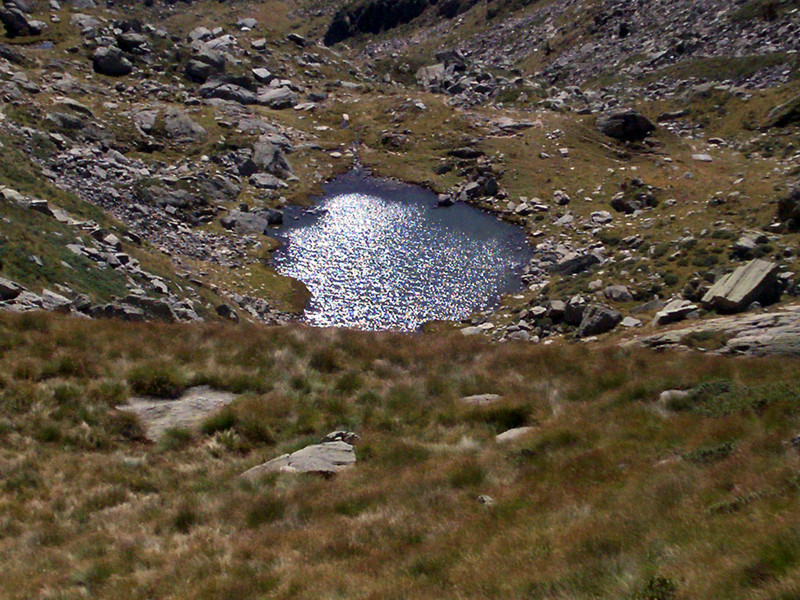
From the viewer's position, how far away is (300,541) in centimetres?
959

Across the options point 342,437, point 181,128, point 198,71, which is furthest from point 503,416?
point 198,71

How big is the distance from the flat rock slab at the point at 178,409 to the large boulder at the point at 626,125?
235 feet

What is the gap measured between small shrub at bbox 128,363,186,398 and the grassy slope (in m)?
0.08

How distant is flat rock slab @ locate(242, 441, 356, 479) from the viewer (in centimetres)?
1225

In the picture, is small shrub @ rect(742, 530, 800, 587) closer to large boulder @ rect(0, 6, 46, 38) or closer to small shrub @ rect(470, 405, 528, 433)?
small shrub @ rect(470, 405, 528, 433)

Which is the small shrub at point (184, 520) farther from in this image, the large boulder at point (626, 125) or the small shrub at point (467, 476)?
the large boulder at point (626, 125)

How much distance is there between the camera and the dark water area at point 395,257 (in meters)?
48.6

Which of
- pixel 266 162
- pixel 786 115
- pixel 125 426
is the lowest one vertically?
pixel 125 426

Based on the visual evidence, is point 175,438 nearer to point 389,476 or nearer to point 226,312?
point 389,476

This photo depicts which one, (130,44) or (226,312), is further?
(130,44)

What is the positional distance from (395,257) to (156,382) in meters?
42.7

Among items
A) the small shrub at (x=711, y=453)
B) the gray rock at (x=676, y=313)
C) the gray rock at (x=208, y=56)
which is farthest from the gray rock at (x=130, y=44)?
the small shrub at (x=711, y=453)

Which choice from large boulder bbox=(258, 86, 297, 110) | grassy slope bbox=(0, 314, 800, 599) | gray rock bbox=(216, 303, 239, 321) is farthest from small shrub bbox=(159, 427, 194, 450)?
large boulder bbox=(258, 86, 297, 110)

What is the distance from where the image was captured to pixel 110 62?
78188 mm
